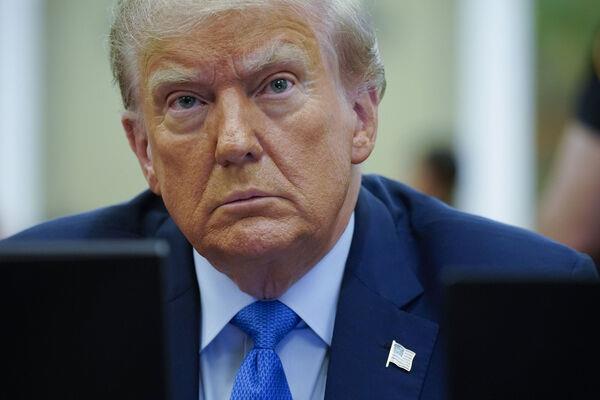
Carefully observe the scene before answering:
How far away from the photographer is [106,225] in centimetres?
249

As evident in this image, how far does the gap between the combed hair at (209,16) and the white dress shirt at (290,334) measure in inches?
15.9

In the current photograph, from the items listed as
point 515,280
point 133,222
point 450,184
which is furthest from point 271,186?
point 450,184

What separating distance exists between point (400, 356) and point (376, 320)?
10cm

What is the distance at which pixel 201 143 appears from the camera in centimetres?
205

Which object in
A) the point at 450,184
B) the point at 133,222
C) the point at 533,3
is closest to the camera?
the point at 133,222

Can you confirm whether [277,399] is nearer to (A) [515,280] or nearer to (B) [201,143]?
(B) [201,143]

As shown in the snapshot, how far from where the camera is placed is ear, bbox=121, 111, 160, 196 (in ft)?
7.52

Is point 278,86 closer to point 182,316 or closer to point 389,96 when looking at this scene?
point 182,316

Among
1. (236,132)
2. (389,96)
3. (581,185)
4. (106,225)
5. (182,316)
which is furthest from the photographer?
(389,96)

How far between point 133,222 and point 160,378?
1.16m

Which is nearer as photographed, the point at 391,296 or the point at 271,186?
the point at 271,186

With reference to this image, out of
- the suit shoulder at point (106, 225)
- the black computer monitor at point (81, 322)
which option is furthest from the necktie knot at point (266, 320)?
the black computer monitor at point (81, 322)

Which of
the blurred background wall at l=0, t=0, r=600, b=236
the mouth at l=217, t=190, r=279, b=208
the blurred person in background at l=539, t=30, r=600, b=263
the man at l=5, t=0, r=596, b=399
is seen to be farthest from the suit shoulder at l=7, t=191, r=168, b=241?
the blurred background wall at l=0, t=0, r=600, b=236

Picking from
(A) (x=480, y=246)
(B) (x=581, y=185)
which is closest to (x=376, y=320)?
(A) (x=480, y=246)
